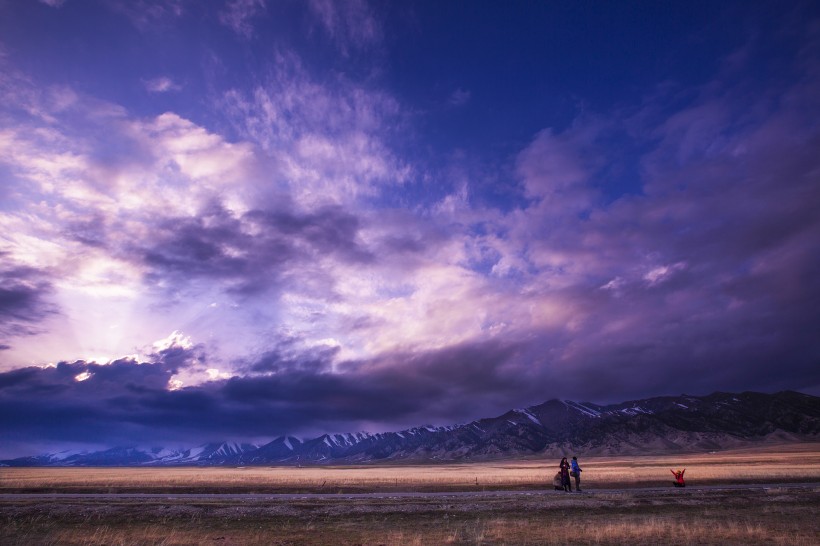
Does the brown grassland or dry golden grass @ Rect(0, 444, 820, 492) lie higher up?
the brown grassland

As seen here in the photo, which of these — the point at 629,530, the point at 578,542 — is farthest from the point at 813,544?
the point at 578,542

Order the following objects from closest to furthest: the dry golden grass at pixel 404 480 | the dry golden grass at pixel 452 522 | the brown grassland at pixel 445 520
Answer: the dry golden grass at pixel 452 522 → the brown grassland at pixel 445 520 → the dry golden grass at pixel 404 480

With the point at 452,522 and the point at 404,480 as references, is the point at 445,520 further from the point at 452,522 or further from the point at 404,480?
the point at 404,480

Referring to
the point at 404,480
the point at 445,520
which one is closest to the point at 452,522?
the point at 445,520

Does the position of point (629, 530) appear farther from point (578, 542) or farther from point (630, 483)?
point (630, 483)

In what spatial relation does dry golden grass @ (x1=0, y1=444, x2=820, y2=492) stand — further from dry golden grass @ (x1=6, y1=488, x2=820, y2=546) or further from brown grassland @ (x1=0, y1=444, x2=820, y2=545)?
dry golden grass @ (x1=6, y1=488, x2=820, y2=546)

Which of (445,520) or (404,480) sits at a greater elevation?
(445,520)

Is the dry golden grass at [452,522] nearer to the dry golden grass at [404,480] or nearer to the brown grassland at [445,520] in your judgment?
the brown grassland at [445,520]

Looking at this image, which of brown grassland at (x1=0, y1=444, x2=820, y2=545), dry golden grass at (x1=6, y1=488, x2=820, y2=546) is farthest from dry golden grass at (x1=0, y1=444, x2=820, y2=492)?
dry golden grass at (x1=6, y1=488, x2=820, y2=546)

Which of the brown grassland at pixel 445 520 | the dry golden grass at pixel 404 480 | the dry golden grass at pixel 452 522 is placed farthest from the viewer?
the dry golden grass at pixel 404 480

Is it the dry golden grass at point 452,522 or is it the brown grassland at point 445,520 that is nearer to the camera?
the dry golden grass at point 452,522

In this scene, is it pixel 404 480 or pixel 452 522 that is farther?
pixel 404 480

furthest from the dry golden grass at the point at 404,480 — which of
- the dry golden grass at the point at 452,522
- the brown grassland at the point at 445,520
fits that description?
the dry golden grass at the point at 452,522

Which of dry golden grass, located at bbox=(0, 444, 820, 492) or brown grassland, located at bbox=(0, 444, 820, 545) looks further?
dry golden grass, located at bbox=(0, 444, 820, 492)
